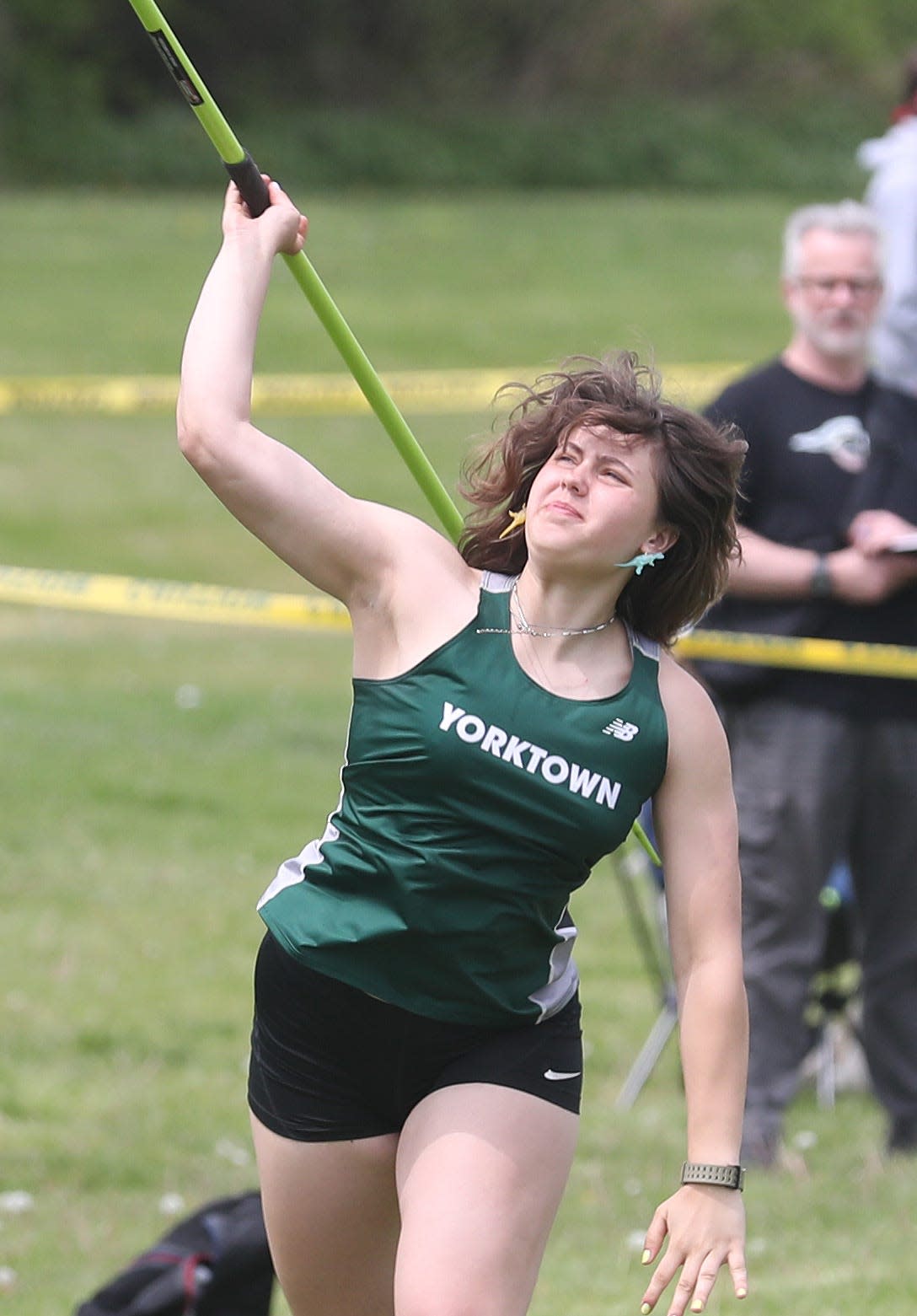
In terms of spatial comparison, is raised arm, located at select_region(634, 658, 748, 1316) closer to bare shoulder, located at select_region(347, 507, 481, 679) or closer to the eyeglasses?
bare shoulder, located at select_region(347, 507, 481, 679)

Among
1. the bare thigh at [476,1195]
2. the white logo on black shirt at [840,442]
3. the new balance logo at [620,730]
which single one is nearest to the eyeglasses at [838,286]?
the white logo on black shirt at [840,442]

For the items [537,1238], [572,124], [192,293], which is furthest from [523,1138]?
[572,124]

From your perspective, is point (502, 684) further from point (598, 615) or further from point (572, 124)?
point (572, 124)

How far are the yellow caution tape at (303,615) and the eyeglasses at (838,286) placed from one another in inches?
36.7

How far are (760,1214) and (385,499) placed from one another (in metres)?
12.0

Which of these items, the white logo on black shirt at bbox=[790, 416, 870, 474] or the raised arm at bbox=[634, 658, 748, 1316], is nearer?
the raised arm at bbox=[634, 658, 748, 1316]

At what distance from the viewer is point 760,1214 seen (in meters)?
5.36

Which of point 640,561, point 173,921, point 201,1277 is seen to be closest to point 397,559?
point 640,561

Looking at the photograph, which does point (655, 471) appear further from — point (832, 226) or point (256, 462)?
point (832, 226)

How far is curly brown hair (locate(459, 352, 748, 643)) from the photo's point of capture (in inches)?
130

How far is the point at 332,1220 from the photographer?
3352mm

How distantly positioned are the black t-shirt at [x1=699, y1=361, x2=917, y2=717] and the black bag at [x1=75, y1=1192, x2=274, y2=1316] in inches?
85.2

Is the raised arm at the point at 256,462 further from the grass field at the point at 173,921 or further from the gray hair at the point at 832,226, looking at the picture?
the gray hair at the point at 832,226

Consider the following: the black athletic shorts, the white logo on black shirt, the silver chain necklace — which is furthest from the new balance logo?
the white logo on black shirt
